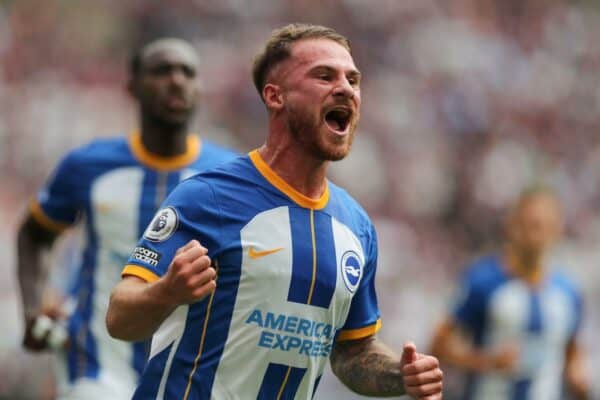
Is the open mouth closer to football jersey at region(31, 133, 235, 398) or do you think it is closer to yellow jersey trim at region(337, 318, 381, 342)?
yellow jersey trim at region(337, 318, 381, 342)

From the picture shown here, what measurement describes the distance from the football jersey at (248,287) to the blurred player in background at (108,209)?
203cm

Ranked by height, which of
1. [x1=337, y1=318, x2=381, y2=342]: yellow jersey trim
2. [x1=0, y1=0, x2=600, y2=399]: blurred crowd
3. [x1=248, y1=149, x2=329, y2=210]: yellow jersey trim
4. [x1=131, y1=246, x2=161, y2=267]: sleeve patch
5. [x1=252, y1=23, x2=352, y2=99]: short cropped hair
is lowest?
[x1=131, y1=246, x2=161, y2=267]: sleeve patch

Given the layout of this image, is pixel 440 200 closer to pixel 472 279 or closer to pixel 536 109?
pixel 536 109

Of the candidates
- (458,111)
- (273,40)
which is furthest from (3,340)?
(273,40)

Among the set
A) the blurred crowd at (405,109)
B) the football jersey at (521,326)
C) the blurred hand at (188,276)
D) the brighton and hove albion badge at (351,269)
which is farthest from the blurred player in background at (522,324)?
the blurred hand at (188,276)

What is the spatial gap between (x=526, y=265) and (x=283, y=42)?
17.8 feet

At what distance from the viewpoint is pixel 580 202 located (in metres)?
15.1

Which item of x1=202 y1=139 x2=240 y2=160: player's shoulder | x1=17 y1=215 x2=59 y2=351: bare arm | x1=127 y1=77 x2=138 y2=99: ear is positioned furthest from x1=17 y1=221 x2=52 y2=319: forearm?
x1=202 y1=139 x2=240 y2=160: player's shoulder

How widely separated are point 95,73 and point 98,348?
797cm

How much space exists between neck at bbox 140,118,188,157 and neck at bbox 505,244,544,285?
377cm

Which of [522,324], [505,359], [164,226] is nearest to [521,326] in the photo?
[522,324]

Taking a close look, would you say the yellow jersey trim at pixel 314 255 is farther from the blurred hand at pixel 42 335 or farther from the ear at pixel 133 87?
the ear at pixel 133 87

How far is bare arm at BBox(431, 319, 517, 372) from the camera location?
8672 millimetres

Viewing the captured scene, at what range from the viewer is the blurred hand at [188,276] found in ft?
11.2
